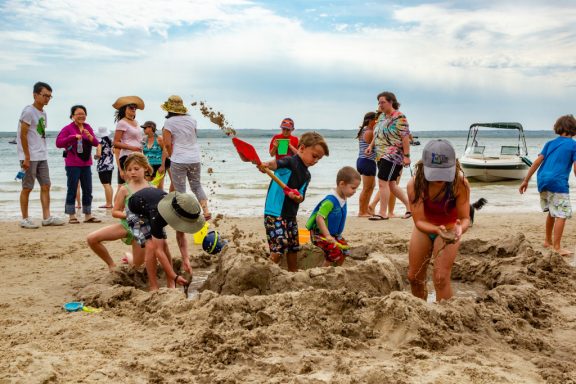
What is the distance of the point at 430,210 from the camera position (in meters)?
4.31

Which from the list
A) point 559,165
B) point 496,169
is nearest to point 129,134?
point 559,165

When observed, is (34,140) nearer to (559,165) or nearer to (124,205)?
(124,205)

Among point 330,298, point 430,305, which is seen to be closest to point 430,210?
point 430,305

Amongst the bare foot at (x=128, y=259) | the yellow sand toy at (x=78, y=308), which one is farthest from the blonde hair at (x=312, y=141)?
the yellow sand toy at (x=78, y=308)

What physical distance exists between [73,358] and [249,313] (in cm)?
116

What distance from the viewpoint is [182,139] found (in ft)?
24.2

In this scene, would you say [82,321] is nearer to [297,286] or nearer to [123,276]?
[123,276]

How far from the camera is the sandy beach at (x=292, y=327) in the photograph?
3.19 metres

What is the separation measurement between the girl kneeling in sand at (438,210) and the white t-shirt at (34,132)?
5.71 m

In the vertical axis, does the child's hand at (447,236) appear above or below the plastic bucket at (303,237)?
above

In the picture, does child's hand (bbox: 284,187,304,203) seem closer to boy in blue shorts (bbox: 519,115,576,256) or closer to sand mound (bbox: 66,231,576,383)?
sand mound (bbox: 66,231,576,383)

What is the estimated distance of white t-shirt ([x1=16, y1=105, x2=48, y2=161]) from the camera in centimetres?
798

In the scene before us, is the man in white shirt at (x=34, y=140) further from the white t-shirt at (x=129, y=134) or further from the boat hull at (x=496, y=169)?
the boat hull at (x=496, y=169)

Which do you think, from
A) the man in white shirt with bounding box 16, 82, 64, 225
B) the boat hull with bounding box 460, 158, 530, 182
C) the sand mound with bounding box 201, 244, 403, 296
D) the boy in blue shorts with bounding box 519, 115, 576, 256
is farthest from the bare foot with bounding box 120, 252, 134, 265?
the boat hull with bounding box 460, 158, 530, 182
